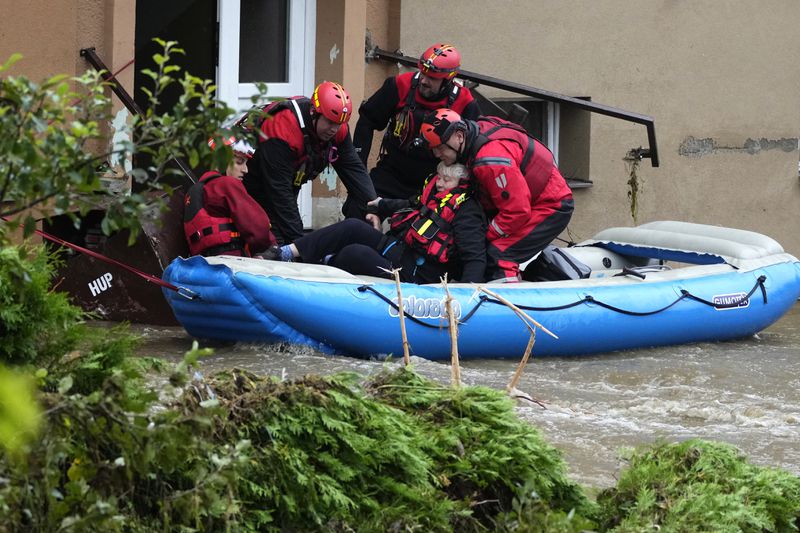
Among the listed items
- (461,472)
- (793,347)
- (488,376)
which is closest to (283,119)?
(488,376)

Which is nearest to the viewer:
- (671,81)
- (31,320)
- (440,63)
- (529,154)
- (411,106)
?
(31,320)

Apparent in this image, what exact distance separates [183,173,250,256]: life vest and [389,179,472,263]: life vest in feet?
3.38

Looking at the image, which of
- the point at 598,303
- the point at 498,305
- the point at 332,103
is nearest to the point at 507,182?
the point at 498,305

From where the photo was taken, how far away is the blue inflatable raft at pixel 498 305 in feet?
21.1

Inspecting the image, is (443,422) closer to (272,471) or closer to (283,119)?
(272,471)

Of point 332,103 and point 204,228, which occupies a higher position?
point 332,103

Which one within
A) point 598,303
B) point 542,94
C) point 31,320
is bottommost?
point 598,303

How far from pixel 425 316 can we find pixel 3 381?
201 inches

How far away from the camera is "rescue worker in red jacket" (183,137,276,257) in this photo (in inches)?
273

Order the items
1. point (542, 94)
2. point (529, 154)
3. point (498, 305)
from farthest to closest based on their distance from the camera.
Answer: point (542, 94) < point (529, 154) < point (498, 305)

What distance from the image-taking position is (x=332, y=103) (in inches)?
283

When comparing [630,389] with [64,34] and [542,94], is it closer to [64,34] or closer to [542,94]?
[542,94]

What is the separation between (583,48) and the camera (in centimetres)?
1030

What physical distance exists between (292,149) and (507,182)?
1.28 m
